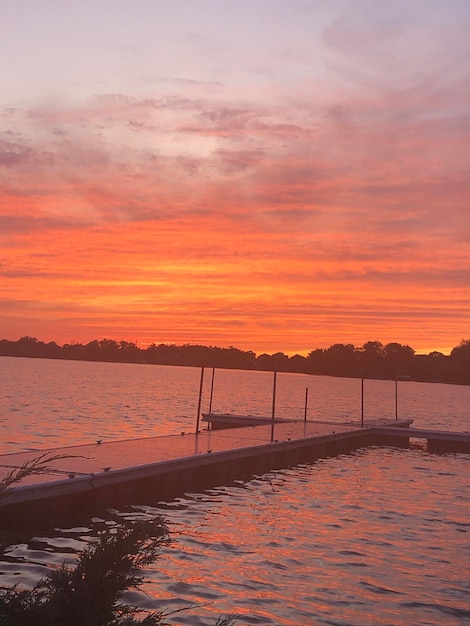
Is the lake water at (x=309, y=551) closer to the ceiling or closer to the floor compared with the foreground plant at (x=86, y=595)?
closer to the floor

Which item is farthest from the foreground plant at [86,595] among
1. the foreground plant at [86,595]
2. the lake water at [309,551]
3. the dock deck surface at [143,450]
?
the dock deck surface at [143,450]

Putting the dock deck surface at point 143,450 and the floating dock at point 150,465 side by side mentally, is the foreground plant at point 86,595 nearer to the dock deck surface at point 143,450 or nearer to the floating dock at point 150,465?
the floating dock at point 150,465

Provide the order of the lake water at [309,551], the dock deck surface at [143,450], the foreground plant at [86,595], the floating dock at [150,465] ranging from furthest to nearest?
1. the dock deck surface at [143,450]
2. the floating dock at [150,465]
3. the lake water at [309,551]
4. the foreground plant at [86,595]

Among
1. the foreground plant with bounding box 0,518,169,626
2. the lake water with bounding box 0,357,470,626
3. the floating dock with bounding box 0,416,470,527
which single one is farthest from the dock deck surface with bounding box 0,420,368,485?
the foreground plant with bounding box 0,518,169,626

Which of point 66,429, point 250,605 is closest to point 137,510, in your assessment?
point 250,605

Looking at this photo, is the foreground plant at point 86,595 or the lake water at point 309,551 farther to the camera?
the lake water at point 309,551

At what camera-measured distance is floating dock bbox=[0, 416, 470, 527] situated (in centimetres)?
1659

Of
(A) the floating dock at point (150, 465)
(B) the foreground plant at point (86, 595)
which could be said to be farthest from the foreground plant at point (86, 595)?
(A) the floating dock at point (150, 465)

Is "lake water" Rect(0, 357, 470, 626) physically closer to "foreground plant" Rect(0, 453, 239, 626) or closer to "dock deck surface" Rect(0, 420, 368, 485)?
"dock deck surface" Rect(0, 420, 368, 485)

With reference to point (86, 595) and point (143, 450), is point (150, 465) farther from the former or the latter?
point (86, 595)

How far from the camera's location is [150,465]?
20.7 meters

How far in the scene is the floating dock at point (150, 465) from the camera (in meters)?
16.6

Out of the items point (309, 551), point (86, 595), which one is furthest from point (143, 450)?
point (86, 595)

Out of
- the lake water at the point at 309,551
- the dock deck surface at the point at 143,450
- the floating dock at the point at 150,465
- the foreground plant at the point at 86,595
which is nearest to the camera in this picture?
the foreground plant at the point at 86,595
